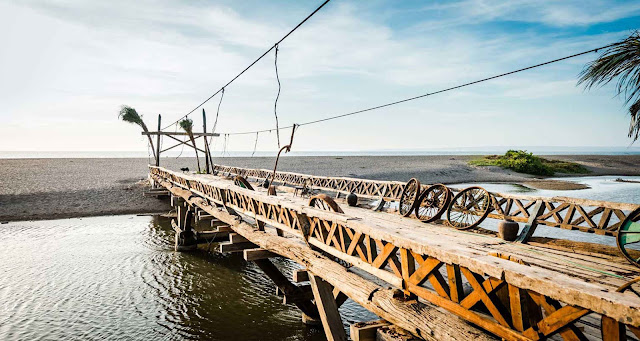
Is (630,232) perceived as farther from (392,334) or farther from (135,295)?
(135,295)

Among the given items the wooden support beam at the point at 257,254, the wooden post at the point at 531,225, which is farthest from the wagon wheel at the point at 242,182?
the wooden post at the point at 531,225

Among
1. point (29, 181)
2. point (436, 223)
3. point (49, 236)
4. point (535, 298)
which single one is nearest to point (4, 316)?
point (49, 236)

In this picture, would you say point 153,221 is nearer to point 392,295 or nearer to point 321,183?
point 321,183

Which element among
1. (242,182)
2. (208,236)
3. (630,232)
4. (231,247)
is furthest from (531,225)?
(208,236)

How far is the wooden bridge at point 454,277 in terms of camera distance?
299 cm

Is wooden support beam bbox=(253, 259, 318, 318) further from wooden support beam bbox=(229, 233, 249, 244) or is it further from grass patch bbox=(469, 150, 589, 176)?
grass patch bbox=(469, 150, 589, 176)

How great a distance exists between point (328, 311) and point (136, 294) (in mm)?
7683

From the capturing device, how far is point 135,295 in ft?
36.5

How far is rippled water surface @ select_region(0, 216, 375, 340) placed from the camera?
9031 mm

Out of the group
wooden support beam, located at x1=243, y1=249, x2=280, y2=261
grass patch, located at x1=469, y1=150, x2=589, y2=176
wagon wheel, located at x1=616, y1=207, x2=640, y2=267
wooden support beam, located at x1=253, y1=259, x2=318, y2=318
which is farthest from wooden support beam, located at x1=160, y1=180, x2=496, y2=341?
grass patch, located at x1=469, y1=150, x2=589, y2=176

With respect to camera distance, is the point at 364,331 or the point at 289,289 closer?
the point at 364,331

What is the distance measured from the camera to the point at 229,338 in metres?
8.58

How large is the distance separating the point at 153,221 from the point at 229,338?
16342mm

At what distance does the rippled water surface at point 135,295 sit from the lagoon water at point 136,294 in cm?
3
